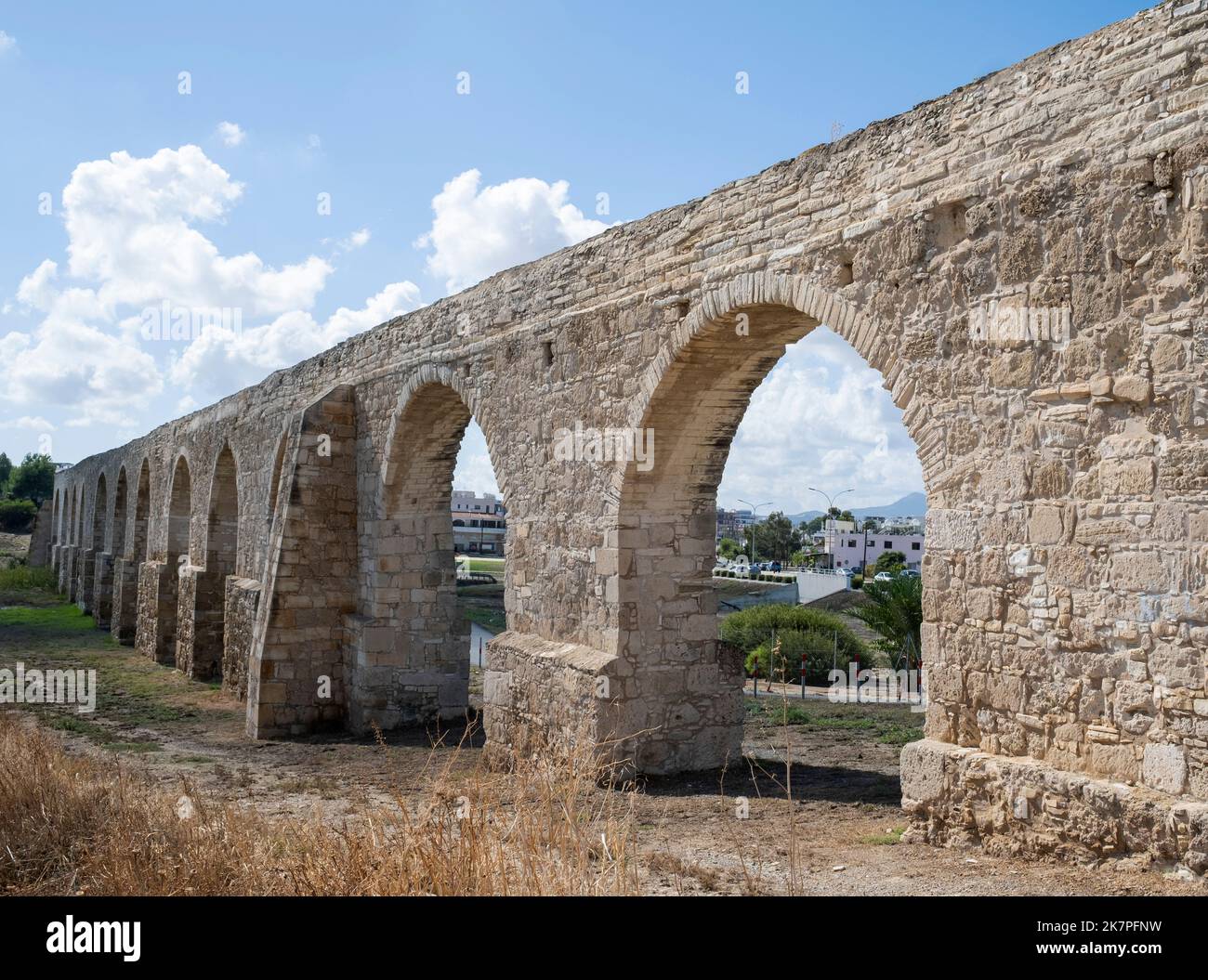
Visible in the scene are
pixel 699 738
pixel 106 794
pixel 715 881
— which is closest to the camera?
pixel 715 881

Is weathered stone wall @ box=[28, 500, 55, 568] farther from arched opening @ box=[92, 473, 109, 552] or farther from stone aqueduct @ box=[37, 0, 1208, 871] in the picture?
stone aqueduct @ box=[37, 0, 1208, 871]

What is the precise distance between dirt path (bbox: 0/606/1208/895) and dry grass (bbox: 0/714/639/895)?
1.04 ft

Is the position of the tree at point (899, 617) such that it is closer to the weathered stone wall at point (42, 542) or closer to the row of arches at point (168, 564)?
the row of arches at point (168, 564)

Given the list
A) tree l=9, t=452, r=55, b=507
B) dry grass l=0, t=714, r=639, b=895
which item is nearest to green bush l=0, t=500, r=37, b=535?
tree l=9, t=452, r=55, b=507

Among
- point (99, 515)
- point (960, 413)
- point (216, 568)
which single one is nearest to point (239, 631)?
point (216, 568)

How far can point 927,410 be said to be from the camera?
17.7 ft

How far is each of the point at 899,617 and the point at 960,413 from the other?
9760mm

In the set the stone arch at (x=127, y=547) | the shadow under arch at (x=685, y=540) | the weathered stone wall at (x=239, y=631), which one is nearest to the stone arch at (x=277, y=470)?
the weathered stone wall at (x=239, y=631)

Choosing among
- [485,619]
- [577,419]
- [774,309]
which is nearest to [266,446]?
[577,419]

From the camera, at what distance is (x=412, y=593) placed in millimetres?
11398

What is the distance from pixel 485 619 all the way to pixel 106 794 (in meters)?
21.2

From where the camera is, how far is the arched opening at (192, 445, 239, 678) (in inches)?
633

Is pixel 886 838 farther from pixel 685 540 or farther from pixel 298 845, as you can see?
pixel 298 845
